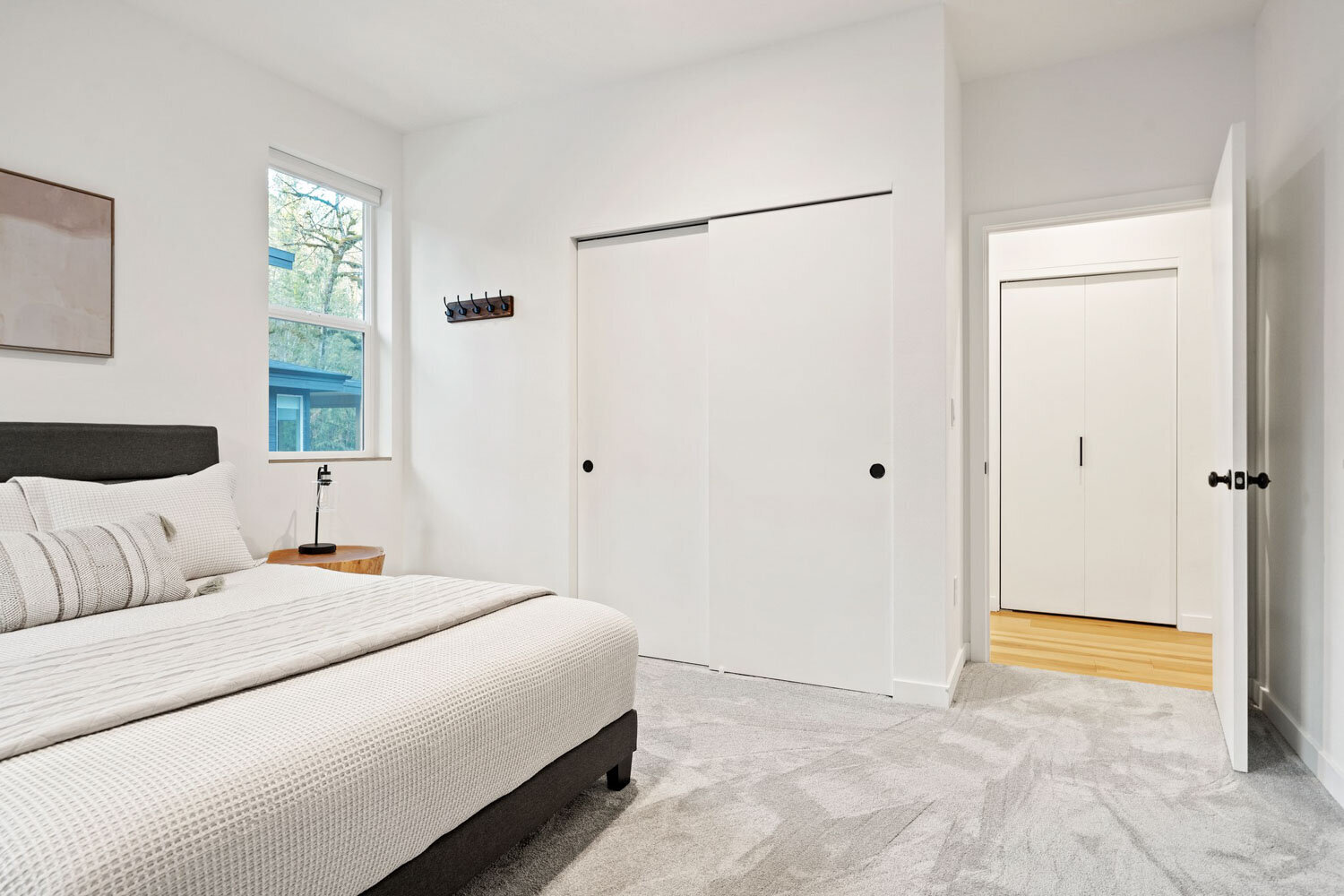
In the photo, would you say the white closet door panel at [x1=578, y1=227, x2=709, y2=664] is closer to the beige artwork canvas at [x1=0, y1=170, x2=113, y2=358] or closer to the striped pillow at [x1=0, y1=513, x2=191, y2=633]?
the striped pillow at [x1=0, y1=513, x2=191, y2=633]

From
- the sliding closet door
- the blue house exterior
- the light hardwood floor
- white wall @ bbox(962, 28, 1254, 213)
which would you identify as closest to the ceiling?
white wall @ bbox(962, 28, 1254, 213)

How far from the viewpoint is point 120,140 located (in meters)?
2.80

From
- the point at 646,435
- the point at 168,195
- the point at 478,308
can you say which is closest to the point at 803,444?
the point at 646,435

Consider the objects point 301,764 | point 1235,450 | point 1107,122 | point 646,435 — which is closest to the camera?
point 301,764

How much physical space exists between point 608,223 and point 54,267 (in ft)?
6.89

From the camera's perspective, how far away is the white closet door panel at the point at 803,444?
2926 mm

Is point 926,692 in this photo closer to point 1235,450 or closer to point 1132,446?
point 1235,450

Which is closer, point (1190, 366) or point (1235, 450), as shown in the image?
point (1235, 450)

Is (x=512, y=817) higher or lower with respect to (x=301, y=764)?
lower

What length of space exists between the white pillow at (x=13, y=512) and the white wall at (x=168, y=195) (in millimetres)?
438

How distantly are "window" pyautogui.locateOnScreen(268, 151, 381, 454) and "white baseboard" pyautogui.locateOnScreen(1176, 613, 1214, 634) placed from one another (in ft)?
14.9

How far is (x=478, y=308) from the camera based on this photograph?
3789 millimetres

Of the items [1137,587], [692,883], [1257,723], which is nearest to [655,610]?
[692,883]

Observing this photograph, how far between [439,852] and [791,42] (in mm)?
3102
